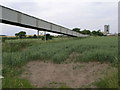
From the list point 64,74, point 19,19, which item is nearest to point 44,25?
point 19,19

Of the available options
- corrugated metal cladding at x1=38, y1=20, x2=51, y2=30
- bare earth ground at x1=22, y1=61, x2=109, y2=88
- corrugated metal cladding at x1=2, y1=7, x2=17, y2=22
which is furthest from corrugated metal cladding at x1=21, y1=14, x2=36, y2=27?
bare earth ground at x1=22, y1=61, x2=109, y2=88

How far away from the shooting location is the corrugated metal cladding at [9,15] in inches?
297

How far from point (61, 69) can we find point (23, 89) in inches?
60.5

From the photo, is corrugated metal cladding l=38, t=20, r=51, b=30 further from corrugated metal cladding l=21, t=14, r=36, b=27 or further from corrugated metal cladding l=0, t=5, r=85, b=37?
corrugated metal cladding l=21, t=14, r=36, b=27

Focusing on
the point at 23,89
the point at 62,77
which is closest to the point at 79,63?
the point at 62,77

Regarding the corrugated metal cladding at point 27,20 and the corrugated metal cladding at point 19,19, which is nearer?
the corrugated metal cladding at point 19,19

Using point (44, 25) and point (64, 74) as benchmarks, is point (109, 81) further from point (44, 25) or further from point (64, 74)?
point (44, 25)

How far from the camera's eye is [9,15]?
8.12 m

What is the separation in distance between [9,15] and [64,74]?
5.95m

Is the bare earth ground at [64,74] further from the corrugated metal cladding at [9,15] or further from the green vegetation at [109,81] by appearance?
the corrugated metal cladding at [9,15]

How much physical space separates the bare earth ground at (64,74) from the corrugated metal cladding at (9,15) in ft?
13.8

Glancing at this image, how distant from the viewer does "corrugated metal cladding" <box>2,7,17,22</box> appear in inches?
297

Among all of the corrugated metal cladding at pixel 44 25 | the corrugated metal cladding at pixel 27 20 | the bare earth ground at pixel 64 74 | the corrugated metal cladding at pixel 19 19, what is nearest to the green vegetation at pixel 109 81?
the bare earth ground at pixel 64 74

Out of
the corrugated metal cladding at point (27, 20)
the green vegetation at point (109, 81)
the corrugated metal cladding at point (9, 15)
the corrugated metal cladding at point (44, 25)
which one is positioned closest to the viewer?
the green vegetation at point (109, 81)
